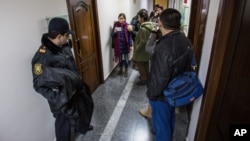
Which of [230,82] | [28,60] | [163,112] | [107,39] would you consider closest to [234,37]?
[230,82]

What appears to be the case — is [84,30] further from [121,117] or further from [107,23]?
[121,117]

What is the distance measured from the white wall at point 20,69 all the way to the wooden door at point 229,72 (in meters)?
1.52

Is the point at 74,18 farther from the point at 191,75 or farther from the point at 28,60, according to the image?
the point at 191,75

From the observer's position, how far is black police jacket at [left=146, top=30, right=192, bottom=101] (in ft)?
4.93

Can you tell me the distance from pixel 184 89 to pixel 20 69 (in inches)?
55.9

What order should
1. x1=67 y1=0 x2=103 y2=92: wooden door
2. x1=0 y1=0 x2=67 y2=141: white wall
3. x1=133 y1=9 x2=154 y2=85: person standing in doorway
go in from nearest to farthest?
x1=0 y1=0 x2=67 y2=141: white wall → x1=67 y1=0 x2=103 y2=92: wooden door → x1=133 y1=9 x2=154 y2=85: person standing in doorway

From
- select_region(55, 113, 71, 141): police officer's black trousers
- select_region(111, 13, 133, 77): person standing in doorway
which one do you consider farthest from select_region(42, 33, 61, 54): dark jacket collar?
select_region(111, 13, 133, 77): person standing in doorway

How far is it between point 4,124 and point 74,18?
1.58 m

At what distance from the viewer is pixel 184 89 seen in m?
1.44

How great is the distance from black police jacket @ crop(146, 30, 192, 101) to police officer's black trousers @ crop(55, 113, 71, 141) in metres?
0.98

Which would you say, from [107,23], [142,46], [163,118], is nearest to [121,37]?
[107,23]

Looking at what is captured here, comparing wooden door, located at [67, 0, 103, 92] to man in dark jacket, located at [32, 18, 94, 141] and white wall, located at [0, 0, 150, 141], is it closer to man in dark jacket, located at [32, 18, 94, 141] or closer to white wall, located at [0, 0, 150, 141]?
white wall, located at [0, 0, 150, 141]

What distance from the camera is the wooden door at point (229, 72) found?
0.93m

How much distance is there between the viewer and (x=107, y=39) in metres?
3.56
